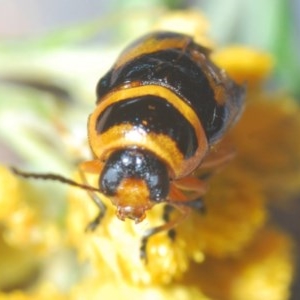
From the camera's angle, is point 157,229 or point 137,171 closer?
point 137,171

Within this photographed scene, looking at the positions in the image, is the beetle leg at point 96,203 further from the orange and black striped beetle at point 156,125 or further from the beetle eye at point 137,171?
the beetle eye at point 137,171

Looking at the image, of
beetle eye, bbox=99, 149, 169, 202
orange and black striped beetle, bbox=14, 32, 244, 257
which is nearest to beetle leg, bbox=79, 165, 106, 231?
orange and black striped beetle, bbox=14, 32, 244, 257

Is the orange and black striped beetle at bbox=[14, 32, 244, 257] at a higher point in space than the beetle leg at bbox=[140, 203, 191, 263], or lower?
higher

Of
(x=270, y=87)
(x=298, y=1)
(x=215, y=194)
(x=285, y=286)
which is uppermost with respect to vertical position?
(x=298, y=1)

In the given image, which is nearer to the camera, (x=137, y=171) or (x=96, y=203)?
(x=137, y=171)

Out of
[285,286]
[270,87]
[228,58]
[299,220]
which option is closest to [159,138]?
[285,286]

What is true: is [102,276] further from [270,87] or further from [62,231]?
[270,87]

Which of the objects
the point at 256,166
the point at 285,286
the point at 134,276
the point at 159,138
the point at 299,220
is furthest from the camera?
the point at 299,220

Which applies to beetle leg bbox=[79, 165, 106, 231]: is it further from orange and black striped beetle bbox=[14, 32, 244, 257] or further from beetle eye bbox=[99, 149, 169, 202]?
beetle eye bbox=[99, 149, 169, 202]
